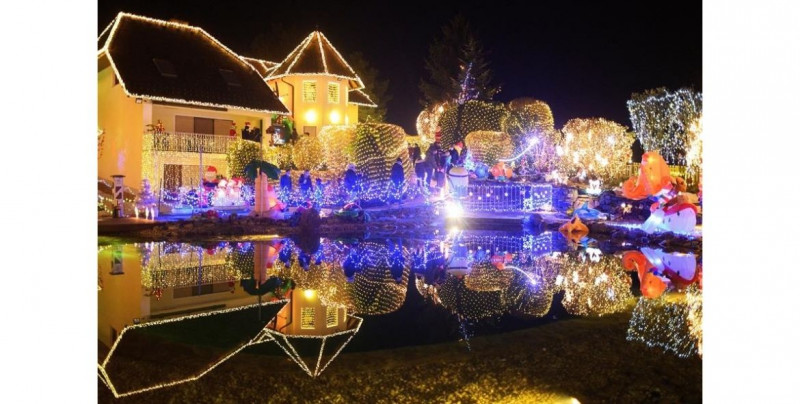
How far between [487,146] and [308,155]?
231 inches

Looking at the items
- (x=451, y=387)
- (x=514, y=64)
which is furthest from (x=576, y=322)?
(x=514, y=64)

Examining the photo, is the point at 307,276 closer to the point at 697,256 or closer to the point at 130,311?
the point at 130,311

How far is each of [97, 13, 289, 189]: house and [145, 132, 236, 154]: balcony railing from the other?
31 mm

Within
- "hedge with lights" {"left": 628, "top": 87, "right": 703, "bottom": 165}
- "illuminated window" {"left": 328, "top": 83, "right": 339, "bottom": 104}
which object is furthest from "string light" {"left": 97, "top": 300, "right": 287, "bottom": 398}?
"hedge with lights" {"left": 628, "top": 87, "right": 703, "bottom": 165}

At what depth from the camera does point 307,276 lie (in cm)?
754

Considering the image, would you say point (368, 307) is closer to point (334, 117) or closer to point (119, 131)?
point (119, 131)

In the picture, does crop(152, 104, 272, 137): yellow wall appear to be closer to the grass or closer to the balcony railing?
the balcony railing

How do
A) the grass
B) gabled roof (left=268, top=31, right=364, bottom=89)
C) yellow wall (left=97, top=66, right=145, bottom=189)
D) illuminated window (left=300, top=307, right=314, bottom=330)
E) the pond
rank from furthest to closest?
gabled roof (left=268, top=31, right=364, bottom=89)
yellow wall (left=97, top=66, right=145, bottom=189)
illuminated window (left=300, top=307, right=314, bottom=330)
the pond
the grass

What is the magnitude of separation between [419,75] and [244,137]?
24.7 meters

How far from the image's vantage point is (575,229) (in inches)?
506

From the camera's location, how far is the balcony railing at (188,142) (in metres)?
18.6

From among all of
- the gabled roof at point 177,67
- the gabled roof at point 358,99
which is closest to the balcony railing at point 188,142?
the gabled roof at point 177,67

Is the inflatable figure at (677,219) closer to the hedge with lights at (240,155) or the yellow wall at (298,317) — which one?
the yellow wall at (298,317)

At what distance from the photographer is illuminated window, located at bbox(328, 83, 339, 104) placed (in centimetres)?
2609
